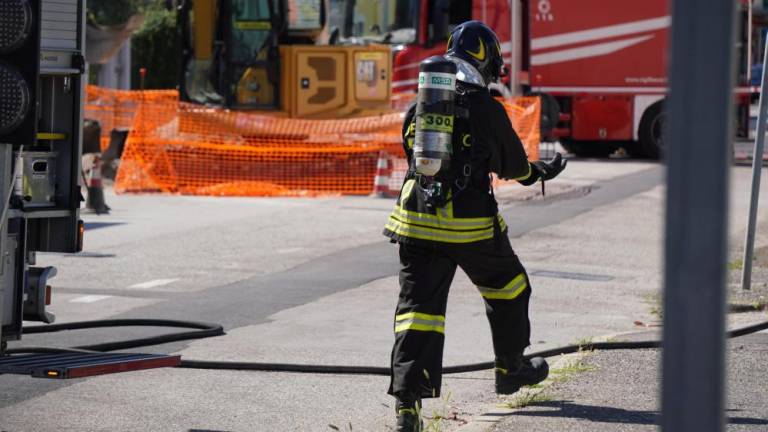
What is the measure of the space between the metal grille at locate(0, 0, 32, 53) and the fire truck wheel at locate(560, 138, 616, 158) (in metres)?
22.9

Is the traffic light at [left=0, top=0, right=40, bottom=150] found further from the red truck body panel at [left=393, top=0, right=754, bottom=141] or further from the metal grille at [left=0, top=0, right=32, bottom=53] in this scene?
the red truck body panel at [left=393, top=0, right=754, bottom=141]

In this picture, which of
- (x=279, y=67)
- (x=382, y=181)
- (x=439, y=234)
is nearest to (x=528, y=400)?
(x=439, y=234)

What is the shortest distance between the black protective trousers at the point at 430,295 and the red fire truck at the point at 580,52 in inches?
802

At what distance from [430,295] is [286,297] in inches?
176

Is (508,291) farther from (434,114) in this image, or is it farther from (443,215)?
(434,114)

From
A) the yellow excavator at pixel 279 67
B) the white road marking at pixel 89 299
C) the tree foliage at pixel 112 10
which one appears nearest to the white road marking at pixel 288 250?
the white road marking at pixel 89 299

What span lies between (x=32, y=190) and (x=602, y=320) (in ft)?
13.6

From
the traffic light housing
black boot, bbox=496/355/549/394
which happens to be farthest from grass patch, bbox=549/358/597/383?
the traffic light housing

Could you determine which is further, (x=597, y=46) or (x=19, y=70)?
(x=597, y=46)

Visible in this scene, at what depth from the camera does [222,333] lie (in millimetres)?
8414

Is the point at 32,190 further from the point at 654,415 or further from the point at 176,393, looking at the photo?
the point at 654,415

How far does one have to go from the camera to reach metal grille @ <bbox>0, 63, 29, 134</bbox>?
566cm

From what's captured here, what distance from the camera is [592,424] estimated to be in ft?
19.3

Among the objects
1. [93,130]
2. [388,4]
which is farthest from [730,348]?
[388,4]
